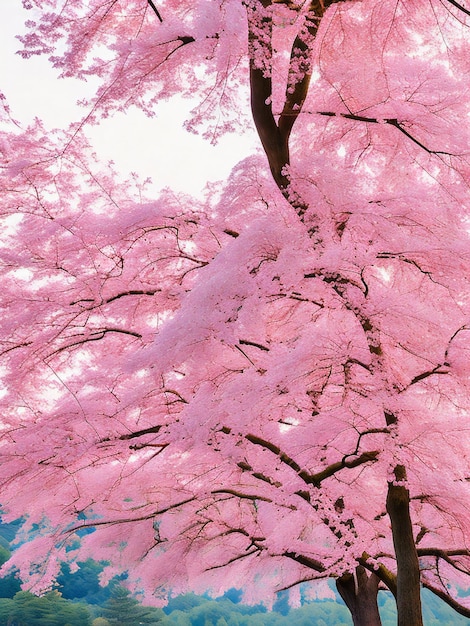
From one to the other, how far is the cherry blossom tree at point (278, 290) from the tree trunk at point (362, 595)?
0.08ft

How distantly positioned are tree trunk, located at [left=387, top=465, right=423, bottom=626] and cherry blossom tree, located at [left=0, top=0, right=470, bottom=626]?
0.01m

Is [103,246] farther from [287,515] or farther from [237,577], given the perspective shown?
[237,577]

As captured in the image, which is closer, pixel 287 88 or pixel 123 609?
pixel 287 88

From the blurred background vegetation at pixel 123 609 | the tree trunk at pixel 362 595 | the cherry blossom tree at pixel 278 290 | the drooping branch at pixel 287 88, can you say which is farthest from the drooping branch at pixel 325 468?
the blurred background vegetation at pixel 123 609

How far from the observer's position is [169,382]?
503 centimetres

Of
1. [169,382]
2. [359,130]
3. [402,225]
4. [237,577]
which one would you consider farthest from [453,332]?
[237,577]

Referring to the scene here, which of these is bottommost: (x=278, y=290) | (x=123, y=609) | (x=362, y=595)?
(x=362, y=595)

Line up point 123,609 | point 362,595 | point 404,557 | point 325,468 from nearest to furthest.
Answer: point 404,557, point 325,468, point 362,595, point 123,609

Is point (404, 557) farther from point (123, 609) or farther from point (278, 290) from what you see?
point (123, 609)

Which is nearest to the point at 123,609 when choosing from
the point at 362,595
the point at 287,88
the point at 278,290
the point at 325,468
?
the point at 362,595

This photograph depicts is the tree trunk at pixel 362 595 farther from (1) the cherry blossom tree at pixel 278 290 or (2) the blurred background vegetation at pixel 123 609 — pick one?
(2) the blurred background vegetation at pixel 123 609

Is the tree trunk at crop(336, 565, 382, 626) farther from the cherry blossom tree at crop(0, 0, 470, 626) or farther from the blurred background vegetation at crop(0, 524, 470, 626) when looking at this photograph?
the blurred background vegetation at crop(0, 524, 470, 626)

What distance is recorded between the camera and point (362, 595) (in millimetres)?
5301

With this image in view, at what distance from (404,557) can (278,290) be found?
201 centimetres
